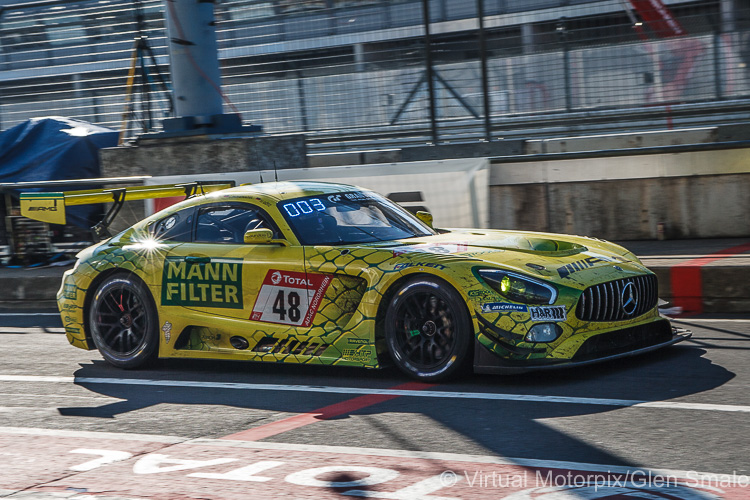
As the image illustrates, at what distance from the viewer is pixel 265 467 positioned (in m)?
4.65

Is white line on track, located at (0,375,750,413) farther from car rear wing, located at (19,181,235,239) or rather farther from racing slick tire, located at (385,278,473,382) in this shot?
car rear wing, located at (19,181,235,239)

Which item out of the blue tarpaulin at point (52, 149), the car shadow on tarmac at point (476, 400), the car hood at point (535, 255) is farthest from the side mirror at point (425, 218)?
the blue tarpaulin at point (52, 149)

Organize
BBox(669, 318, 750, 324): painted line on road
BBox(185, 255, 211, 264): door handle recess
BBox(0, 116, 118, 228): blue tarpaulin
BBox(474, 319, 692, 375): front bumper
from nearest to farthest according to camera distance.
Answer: BBox(474, 319, 692, 375): front bumper
BBox(185, 255, 211, 264): door handle recess
BBox(669, 318, 750, 324): painted line on road
BBox(0, 116, 118, 228): blue tarpaulin

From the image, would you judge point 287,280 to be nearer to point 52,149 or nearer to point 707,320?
point 707,320

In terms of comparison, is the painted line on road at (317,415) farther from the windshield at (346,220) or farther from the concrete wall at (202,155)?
the concrete wall at (202,155)

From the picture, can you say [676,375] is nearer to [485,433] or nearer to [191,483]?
[485,433]

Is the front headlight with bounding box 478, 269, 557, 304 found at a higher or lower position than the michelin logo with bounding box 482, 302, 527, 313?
higher

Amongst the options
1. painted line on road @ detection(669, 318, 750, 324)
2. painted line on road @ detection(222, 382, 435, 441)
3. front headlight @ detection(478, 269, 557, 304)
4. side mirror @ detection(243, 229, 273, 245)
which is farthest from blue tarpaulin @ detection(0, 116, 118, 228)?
front headlight @ detection(478, 269, 557, 304)

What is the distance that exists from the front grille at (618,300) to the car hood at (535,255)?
0.18ft

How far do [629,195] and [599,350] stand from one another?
213 inches

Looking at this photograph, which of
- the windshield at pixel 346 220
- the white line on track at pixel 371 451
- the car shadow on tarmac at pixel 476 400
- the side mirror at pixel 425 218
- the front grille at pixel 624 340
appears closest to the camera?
the white line on track at pixel 371 451

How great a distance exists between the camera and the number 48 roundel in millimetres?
6684

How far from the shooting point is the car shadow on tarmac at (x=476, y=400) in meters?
4.89

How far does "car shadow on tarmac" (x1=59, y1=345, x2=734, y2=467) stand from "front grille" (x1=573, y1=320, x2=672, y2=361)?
0.44 feet
